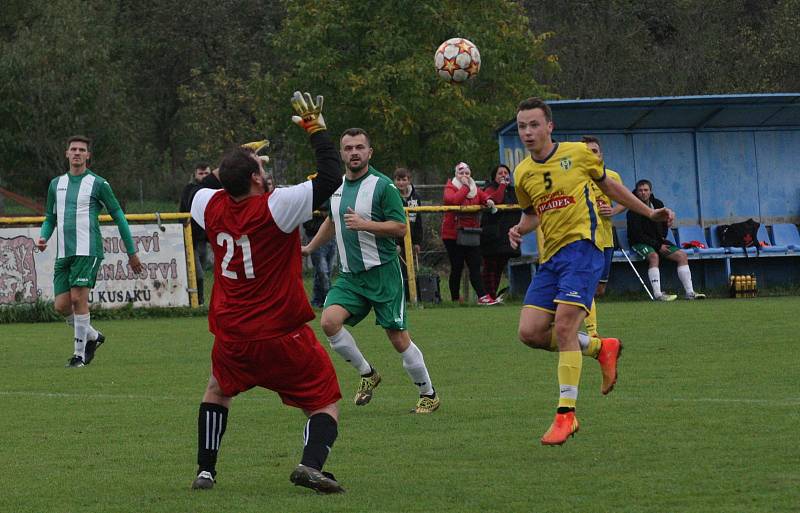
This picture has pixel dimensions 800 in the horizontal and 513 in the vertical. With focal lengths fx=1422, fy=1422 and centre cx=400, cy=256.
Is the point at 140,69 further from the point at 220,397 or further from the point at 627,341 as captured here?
the point at 220,397

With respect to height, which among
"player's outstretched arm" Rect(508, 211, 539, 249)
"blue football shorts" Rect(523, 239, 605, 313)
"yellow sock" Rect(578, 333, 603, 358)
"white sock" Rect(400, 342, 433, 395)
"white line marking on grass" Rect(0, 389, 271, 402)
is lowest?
"white line marking on grass" Rect(0, 389, 271, 402)

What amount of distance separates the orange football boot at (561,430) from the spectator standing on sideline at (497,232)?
40.6ft

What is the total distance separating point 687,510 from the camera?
589 centimetres

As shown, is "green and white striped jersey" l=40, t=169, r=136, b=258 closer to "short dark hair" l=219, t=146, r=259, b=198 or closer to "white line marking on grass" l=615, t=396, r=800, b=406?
"white line marking on grass" l=615, t=396, r=800, b=406

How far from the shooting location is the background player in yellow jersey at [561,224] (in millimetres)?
8266

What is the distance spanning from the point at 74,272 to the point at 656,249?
10.1 m

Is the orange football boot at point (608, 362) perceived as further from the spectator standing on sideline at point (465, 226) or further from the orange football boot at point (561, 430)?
the spectator standing on sideline at point (465, 226)

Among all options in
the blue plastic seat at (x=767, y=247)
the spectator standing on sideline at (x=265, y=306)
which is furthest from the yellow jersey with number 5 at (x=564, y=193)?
the blue plastic seat at (x=767, y=247)

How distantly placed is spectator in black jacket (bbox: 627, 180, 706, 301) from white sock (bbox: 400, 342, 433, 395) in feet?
37.0

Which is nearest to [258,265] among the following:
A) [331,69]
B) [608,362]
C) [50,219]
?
[608,362]

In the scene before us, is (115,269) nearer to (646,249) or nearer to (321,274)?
(321,274)

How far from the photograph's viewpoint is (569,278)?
829 cm

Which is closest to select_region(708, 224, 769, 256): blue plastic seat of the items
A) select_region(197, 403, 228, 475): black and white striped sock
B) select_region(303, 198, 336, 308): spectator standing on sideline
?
select_region(303, 198, 336, 308): spectator standing on sideline

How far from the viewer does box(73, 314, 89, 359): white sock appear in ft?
43.9
